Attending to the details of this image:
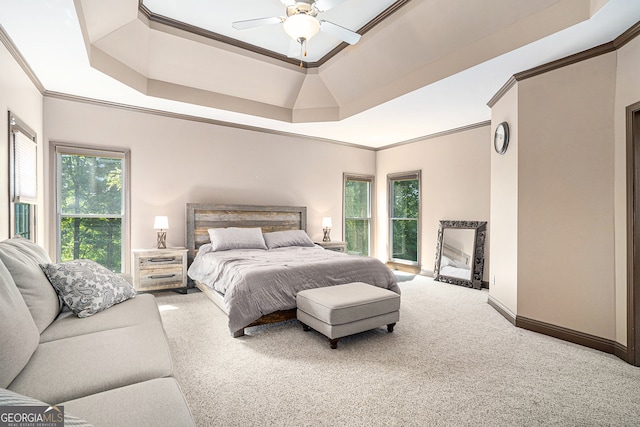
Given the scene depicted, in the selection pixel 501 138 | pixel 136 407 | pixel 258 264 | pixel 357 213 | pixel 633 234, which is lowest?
pixel 136 407

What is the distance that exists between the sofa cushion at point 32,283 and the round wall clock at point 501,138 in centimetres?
441

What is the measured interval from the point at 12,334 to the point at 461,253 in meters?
5.49

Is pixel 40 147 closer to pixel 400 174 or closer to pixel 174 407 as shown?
pixel 174 407

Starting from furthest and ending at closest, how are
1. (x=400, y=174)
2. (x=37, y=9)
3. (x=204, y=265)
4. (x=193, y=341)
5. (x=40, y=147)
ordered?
(x=400, y=174), (x=204, y=265), (x=40, y=147), (x=193, y=341), (x=37, y=9)

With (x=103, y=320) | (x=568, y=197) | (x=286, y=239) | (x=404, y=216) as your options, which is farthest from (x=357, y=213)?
(x=103, y=320)

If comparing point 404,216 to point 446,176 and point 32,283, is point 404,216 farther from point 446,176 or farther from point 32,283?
point 32,283

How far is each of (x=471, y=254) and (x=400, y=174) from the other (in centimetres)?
218

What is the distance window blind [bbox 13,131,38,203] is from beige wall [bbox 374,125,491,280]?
18.7ft

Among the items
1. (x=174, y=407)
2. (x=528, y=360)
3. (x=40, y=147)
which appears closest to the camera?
(x=174, y=407)

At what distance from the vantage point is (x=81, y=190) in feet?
14.5

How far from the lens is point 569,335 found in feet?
10.1

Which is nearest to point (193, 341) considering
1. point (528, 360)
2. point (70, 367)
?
point (70, 367)

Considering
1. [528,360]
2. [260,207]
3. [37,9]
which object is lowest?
[528,360]

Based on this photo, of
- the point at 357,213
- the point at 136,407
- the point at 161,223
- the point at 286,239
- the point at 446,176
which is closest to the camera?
the point at 136,407
